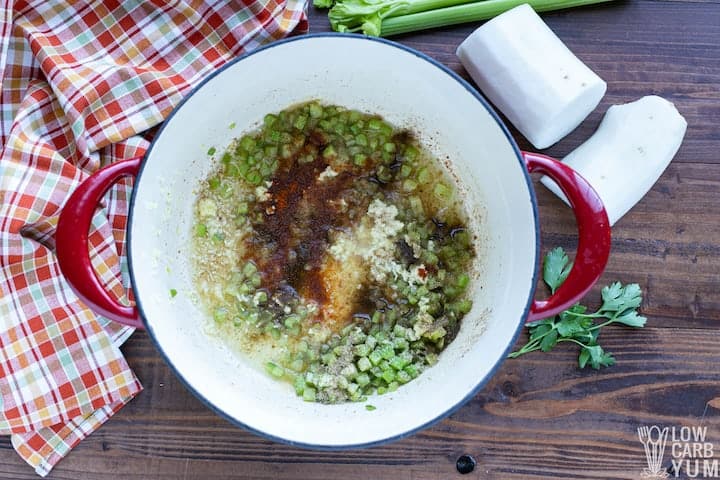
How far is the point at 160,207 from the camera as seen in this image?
62.1 inches

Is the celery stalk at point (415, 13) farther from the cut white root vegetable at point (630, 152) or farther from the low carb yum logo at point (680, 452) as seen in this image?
the low carb yum logo at point (680, 452)

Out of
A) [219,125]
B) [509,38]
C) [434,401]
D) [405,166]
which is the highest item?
[509,38]

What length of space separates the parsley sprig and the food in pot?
0.61 ft

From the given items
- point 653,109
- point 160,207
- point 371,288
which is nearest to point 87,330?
point 160,207

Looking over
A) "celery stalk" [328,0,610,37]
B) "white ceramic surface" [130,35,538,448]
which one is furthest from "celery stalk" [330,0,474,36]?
"white ceramic surface" [130,35,538,448]

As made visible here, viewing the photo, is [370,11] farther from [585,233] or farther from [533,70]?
[585,233]

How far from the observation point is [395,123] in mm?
1709

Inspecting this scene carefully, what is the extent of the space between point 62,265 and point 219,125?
53 centimetres

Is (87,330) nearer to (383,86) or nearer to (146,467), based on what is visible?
(146,467)

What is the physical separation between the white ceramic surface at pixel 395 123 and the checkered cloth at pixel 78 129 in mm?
101

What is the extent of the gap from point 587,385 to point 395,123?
Result: 0.78 m

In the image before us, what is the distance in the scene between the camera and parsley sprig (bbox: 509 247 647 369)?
5.24 ft

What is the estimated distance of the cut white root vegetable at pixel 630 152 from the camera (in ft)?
5.13

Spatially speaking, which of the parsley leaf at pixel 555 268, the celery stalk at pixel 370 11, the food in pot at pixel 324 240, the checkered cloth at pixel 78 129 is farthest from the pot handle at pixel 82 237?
the parsley leaf at pixel 555 268
